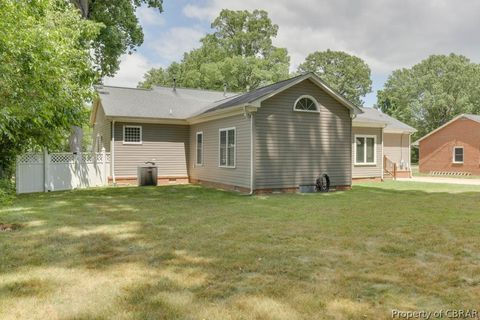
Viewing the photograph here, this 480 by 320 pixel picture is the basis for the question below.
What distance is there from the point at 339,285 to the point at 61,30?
733cm

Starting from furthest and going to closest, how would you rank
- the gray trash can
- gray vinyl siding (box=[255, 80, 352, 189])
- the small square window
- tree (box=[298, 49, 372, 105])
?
tree (box=[298, 49, 372, 105]) → the small square window → the gray trash can → gray vinyl siding (box=[255, 80, 352, 189])

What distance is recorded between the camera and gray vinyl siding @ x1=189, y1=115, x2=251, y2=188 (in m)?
11.9

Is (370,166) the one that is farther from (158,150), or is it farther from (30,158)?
(30,158)

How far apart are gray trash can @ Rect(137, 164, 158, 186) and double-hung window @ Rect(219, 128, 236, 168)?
132 inches

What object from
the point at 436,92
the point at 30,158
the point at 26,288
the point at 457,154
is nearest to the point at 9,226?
the point at 26,288

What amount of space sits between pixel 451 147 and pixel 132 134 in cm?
2212

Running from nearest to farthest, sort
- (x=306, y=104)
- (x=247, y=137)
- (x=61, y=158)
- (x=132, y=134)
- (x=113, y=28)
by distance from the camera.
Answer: (x=247, y=137) → (x=306, y=104) → (x=61, y=158) → (x=132, y=134) → (x=113, y=28)

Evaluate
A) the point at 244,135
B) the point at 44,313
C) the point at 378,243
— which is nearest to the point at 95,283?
the point at 44,313

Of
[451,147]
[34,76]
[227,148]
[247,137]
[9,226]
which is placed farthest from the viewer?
[451,147]

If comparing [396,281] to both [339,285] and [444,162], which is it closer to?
[339,285]

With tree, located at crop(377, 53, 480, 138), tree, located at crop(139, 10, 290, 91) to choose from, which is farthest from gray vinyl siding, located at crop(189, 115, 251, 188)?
tree, located at crop(377, 53, 480, 138)

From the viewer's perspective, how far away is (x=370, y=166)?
1753 cm

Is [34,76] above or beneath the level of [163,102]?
beneath

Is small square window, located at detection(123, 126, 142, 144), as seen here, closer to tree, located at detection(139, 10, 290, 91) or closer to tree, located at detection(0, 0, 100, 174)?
tree, located at detection(0, 0, 100, 174)
